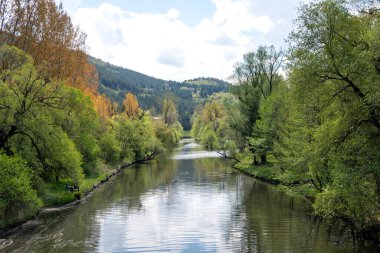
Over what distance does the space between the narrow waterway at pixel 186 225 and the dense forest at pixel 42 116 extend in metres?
3.31

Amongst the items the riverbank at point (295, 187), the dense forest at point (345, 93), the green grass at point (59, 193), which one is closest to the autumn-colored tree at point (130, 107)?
the riverbank at point (295, 187)

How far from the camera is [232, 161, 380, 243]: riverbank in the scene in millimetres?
28922

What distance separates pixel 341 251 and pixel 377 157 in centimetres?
723

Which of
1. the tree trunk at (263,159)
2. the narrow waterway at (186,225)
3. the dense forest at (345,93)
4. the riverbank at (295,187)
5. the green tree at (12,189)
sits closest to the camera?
the dense forest at (345,93)

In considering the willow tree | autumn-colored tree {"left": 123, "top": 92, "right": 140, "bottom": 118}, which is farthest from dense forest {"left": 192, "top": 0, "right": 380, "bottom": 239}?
autumn-colored tree {"left": 123, "top": 92, "right": 140, "bottom": 118}

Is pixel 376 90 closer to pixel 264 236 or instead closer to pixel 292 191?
pixel 264 236

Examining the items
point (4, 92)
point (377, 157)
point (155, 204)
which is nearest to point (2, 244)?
point (4, 92)

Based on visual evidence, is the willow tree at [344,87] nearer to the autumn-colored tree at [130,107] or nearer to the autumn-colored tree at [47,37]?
the autumn-colored tree at [47,37]

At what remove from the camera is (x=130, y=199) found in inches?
1923

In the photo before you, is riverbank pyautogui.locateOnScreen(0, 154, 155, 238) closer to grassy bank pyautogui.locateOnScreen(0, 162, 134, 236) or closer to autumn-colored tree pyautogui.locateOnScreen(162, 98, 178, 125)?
grassy bank pyautogui.locateOnScreen(0, 162, 134, 236)

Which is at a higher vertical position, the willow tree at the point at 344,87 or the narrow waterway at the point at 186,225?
the willow tree at the point at 344,87

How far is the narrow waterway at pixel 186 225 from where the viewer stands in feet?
96.7

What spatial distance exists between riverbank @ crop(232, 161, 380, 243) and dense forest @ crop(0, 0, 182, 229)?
2404cm

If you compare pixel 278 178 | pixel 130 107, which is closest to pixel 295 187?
pixel 278 178
